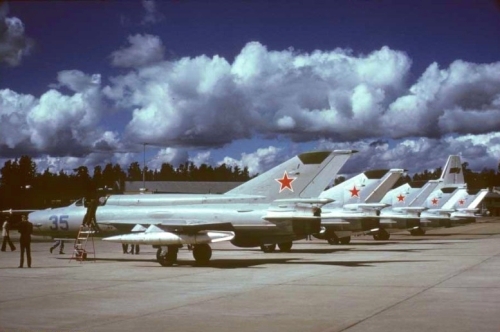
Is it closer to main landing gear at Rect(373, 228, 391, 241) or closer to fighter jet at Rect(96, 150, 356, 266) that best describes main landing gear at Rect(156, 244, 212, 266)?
fighter jet at Rect(96, 150, 356, 266)

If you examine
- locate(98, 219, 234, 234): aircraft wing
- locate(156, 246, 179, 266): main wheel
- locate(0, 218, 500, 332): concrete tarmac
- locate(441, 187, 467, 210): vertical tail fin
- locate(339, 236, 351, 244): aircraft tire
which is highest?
locate(441, 187, 467, 210): vertical tail fin

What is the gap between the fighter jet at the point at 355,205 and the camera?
3170 centimetres

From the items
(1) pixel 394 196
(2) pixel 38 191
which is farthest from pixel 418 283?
(2) pixel 38 191

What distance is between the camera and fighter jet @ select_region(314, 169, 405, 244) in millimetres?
31703

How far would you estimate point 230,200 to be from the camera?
2158 centimetres

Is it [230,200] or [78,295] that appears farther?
[230,200]

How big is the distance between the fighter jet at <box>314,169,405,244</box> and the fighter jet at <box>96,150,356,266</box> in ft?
32.7

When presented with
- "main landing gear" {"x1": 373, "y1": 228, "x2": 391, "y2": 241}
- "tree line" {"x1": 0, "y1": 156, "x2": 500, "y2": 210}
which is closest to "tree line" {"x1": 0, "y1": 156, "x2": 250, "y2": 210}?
"tree line" {"x1": 0, "y1": 156, "x2": 500, "y2": 210}

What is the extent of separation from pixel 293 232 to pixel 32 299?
32.3 ft

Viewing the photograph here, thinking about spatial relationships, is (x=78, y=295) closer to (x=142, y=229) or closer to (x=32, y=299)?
(x=32, y=299)

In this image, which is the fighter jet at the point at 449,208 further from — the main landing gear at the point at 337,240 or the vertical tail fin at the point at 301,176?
the vertical tail fin at the point at 301,176

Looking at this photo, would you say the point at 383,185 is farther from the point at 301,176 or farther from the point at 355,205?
the point at 301,176

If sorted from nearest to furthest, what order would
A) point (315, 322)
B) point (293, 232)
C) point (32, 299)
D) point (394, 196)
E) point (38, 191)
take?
point (315, 322)
point (32, 299)
point (293, 232)
point (394, 196)
point (38, 191)

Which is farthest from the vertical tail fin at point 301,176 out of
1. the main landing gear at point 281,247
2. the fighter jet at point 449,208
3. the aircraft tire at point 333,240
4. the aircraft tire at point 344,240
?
the fighter jet at point 449,208
